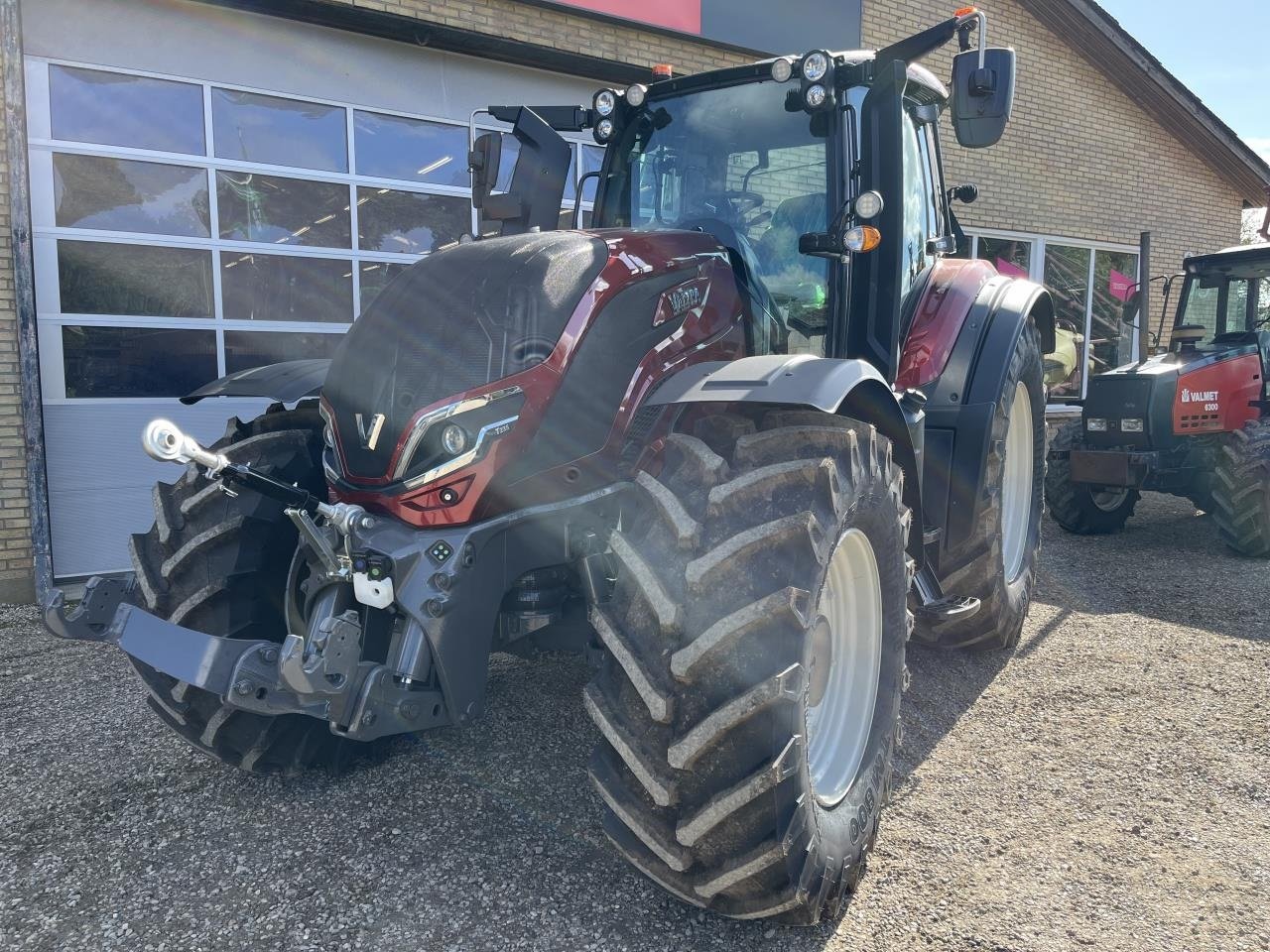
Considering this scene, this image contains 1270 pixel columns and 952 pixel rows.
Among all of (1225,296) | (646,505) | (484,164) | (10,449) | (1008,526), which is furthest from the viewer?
(1225,296)

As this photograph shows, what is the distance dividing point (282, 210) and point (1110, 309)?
34.0ft

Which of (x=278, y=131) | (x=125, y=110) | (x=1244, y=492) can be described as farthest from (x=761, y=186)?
(x=1244, y=492)

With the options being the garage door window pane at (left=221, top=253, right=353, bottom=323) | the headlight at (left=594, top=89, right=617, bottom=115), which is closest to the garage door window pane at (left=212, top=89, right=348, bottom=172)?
the garage door window pane at (left=221, top=253, right=353, bottom=323)

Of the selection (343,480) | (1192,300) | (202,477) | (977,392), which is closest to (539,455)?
(343,480)

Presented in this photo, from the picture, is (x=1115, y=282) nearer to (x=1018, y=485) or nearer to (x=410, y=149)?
(x=1018, y=485)

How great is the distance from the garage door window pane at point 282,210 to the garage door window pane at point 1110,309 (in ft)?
31.2

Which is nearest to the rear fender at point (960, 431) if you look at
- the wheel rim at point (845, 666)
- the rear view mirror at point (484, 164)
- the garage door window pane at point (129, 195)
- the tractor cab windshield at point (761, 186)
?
the tractor cab windshield at point (761, 186)

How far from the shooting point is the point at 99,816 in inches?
105

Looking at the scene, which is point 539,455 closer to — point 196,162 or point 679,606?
point 679,606

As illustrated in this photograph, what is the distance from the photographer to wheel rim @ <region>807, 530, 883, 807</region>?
2363 millimetres

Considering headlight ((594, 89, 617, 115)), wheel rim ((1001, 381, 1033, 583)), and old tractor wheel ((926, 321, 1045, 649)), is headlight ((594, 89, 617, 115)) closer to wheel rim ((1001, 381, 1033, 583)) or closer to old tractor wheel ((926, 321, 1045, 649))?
old tractor wheel ((926, 321, 1045, 649))

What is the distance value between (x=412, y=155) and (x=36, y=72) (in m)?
2.34

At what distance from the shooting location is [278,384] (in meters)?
2.98

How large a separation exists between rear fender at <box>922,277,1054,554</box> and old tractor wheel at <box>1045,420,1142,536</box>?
387 centimetres
